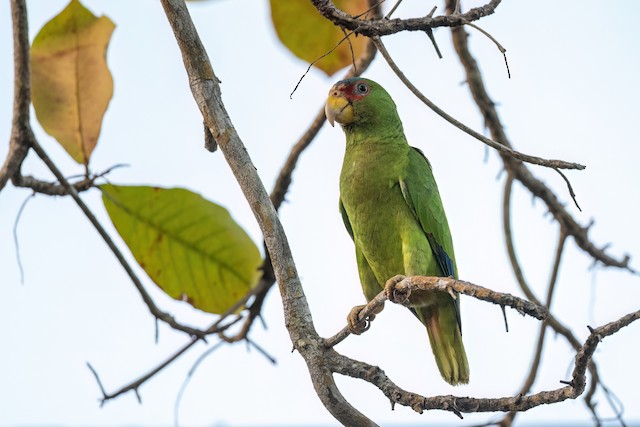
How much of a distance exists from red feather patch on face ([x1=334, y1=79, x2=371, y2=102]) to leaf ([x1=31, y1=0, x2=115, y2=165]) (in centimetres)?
64

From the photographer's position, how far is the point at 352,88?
2090 millimetres

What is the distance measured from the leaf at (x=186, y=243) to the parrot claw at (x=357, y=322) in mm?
671

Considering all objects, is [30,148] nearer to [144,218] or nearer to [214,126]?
[144,218]

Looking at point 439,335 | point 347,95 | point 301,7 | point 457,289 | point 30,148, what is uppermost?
point 301,7

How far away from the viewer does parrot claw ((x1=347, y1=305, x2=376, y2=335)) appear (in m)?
1.44

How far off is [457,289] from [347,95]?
0.97 metres

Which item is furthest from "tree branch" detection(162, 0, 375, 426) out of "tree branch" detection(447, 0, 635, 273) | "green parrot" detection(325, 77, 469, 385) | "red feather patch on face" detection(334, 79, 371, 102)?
"tree branch" detection(447, 0, 635, 273)

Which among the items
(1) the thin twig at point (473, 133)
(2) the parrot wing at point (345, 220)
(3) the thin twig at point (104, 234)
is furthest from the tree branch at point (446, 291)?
(3) the thin twig at point (104, 234)

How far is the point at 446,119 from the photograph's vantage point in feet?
4.57

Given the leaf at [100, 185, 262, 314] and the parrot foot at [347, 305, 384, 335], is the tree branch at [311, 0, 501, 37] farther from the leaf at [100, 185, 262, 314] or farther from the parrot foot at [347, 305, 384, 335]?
the leaf at [100, 185, 262, 314]

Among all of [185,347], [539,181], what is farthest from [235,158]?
[539,181]

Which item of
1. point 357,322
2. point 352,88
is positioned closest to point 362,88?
point 352,88

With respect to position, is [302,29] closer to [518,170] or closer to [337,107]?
[337,107]

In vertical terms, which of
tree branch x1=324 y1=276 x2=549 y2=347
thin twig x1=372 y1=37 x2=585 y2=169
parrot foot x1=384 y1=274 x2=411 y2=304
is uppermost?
thin twig x1=372 y1=37 x2=585 y2=169
